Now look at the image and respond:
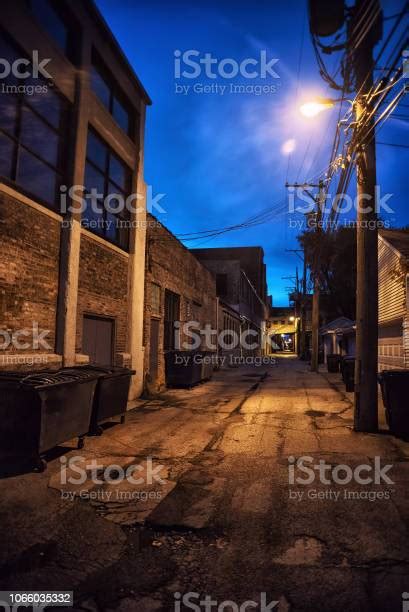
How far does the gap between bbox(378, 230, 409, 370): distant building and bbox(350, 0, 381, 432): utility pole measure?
3183 millimetres

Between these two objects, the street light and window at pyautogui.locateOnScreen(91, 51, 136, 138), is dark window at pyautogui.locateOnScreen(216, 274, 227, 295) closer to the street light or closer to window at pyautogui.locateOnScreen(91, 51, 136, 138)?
window at pyautogui.locateOnScreen(91, 51, 136, 138)

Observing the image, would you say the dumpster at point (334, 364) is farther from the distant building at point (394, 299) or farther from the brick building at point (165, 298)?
the brick building at point (165, 298)

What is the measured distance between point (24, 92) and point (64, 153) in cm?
166

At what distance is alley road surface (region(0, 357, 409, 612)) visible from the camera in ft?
10.4

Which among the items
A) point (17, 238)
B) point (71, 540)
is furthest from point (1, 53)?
point (71, 540)

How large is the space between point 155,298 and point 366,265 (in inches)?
328

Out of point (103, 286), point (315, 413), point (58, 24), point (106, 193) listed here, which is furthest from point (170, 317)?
point (58, 24)

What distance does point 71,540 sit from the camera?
3.99 metres

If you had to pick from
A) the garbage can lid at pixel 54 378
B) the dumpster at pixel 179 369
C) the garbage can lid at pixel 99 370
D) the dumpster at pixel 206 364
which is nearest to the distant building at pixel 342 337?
the dumpster at pixel 206 364

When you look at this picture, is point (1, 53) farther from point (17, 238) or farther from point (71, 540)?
point (71, 540)

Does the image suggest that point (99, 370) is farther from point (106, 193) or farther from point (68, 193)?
point (106, 193)

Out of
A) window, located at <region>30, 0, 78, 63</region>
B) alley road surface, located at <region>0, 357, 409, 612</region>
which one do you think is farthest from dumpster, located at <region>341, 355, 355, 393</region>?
window, located at <region>30, 0, 78, 63</region>

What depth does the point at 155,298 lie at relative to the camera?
50.4 feet

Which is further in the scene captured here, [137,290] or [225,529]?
[137,290]
